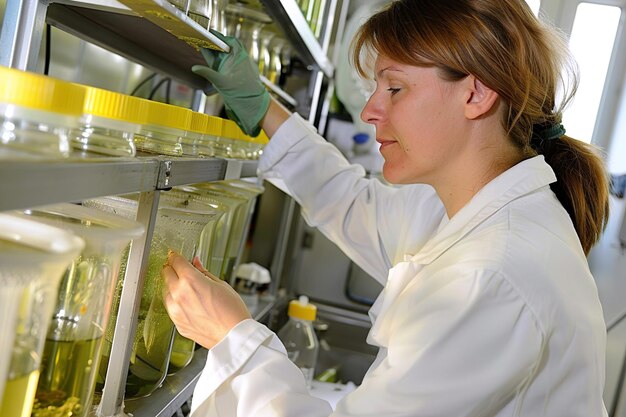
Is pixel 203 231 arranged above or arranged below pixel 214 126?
below

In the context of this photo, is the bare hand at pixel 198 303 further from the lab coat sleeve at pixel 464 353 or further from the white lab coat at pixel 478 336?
the lab coat sleeve at pixel 464 353

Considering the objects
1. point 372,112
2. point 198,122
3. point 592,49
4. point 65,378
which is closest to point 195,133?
point 198,122

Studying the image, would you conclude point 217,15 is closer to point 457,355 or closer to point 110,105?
point 110,105

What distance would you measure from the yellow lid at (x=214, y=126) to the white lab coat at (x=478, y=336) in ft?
1.06

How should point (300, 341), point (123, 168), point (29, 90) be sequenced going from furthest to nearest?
1. point (300, 341)
2. point (123, 168)
3. point (29, 90)

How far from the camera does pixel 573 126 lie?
3.18 metres

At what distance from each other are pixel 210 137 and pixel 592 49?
2.40 m

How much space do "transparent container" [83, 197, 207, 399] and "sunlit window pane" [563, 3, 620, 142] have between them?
2388 millimetres

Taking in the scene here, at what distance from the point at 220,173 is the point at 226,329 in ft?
0.84

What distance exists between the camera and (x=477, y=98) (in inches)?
49.3

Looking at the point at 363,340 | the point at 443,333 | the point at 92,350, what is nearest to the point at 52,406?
the point at 92,350

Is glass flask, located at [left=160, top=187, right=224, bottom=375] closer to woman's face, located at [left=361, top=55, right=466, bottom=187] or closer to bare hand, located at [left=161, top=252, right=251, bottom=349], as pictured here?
bare hand, located at [left=161, top=252, right=251, bottom=349]

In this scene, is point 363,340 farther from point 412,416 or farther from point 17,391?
point 17,391

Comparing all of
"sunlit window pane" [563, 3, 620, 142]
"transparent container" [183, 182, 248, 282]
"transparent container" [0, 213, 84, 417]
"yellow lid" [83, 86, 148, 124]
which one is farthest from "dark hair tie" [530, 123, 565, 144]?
"sunlit window pane" [563, 3, 620, 142]
